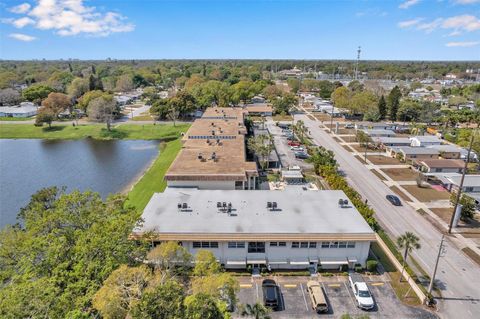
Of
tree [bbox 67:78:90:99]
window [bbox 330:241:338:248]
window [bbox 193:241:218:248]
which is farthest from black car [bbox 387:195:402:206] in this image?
tree [bbox 67:78:90:99]

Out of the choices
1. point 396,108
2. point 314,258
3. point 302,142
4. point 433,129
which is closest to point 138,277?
point 314,258

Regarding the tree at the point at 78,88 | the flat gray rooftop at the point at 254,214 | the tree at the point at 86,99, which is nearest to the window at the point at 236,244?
the flat gray rooftop at the point at 254,214

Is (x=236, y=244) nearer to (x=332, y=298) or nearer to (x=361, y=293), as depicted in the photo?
(x=332, y=298)

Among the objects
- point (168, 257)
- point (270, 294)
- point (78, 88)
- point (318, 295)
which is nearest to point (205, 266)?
point (168, 257)

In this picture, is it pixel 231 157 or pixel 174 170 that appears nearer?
pixel 174 170

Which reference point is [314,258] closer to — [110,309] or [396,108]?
[110,309]

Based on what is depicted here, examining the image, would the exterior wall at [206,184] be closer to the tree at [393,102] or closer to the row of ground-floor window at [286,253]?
the row of ground-floor window at [286,253]
